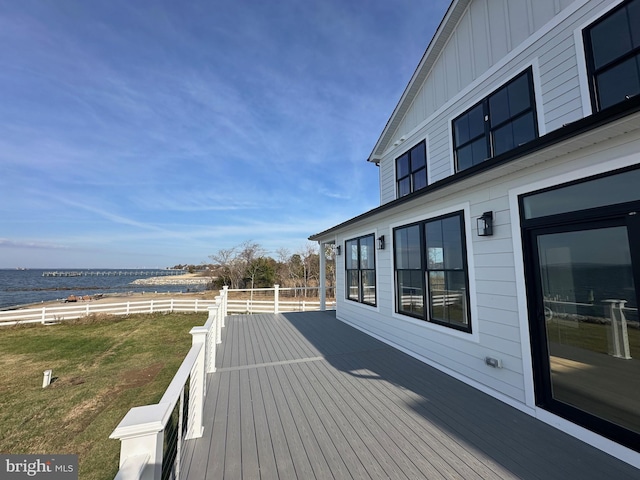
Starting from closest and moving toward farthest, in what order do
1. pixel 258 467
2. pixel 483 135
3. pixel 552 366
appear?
pixel 258 467 < pixel 552 366 < pixel 483 135

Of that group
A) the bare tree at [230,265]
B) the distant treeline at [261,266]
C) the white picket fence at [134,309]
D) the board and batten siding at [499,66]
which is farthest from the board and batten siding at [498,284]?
the bare tree at [230,265]

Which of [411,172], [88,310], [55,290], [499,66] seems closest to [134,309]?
[88,310]

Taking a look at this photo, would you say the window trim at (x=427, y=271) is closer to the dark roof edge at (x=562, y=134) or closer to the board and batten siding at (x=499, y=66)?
the dark roof edge at (x=562, y=134)

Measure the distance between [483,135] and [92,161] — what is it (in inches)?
768

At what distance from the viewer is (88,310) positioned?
14180 millimetres

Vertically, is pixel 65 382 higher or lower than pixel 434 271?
lower

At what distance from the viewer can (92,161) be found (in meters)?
15.4

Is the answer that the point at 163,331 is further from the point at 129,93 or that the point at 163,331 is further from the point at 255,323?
the point at 129,93

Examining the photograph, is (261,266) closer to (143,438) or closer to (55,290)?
(143,438)

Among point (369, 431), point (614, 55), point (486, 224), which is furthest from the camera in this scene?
point (486, 224)

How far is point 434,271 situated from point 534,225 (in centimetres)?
168

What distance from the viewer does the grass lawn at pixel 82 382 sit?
163 inches

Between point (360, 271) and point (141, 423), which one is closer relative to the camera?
point (141, 423)

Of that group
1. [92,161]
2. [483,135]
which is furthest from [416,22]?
[92,161]
